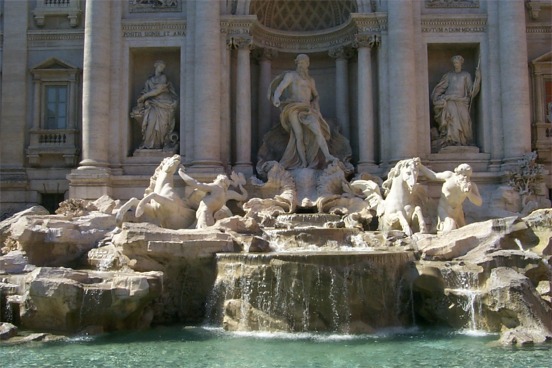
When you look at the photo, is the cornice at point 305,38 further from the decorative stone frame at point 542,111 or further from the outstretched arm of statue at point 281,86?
the decorative stone frame at point 542,111

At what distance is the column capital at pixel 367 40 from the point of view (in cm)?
1997

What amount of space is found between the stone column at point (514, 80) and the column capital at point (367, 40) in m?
3.64

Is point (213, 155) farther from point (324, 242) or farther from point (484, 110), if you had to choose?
point (484, 110)

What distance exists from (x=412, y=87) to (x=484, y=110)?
2356 mm

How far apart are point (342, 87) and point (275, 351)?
1212 centimetres

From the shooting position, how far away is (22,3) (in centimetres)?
2119

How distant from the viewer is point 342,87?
21328mm

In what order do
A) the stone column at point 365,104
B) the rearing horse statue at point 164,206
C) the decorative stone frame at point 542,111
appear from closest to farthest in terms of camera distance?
the rearing horse statue at point 164,206, the stone column at point 365,104, the decorative stone frame at point 542,111

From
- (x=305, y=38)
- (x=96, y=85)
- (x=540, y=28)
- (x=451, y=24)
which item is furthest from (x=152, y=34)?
(x=540, y=28)

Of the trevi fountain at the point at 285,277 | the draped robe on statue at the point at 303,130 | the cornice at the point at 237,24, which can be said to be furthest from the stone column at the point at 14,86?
the draped robe on statue at the point at 303,130

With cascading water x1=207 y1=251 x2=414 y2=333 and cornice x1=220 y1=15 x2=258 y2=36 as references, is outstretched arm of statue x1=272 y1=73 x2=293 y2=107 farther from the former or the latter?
cascading water x1=207 y1=251 x2=414 y2=333

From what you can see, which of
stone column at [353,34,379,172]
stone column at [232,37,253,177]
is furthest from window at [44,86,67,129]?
stone column at [353,34,379,172]

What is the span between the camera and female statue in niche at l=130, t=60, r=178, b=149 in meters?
20.2

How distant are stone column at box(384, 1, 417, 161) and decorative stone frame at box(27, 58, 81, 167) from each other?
964 cm
